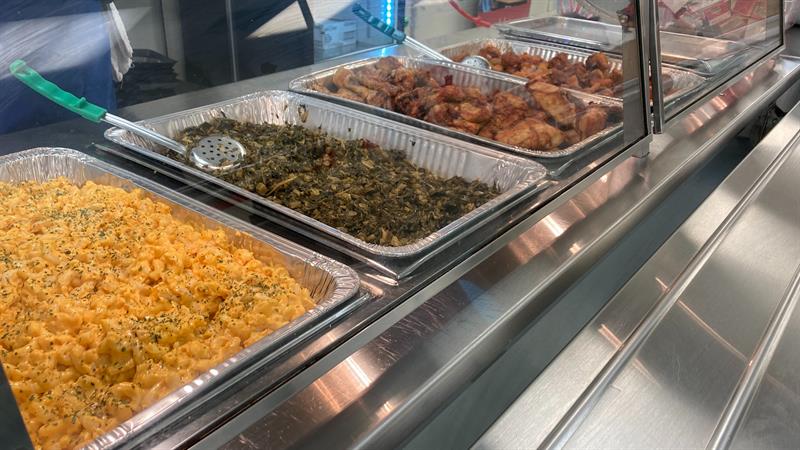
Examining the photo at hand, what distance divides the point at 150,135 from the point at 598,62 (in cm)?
133

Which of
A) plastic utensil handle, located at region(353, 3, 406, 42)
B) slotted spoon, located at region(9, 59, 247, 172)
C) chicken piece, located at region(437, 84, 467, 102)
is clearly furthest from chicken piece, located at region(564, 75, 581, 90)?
slotted spoon, located at region(9, 59, 247, 172)

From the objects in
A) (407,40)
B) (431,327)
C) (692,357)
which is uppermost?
(407,40)

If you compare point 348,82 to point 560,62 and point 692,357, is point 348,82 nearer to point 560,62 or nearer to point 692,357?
point 560,62

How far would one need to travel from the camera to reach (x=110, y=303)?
0.81 meters

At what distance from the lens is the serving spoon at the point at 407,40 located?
1988 millimetres

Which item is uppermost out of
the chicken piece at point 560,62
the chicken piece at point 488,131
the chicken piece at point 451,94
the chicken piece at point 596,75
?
the chicken piece at point 596,75

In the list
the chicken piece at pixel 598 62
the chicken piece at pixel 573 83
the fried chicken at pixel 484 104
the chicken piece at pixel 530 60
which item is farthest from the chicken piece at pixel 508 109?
the chicken piece at pixel 530 60

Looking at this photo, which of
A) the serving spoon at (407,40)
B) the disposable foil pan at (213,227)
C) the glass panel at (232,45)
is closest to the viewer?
the disposable foil pan at (213,227)

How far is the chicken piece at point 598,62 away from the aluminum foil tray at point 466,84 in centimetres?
16

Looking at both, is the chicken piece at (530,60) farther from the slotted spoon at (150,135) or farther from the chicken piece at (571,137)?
the slotted spoon at (150,135)

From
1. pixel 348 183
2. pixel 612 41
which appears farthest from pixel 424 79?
pixel 348 183

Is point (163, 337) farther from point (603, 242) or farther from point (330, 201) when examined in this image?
point (603, 242)

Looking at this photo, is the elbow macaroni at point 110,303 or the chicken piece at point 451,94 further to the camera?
the chicken piece at point 451,94

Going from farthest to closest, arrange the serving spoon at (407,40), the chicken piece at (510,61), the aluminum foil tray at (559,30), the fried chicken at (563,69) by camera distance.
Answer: the aluminum foil tray at (559,30)
the chicken piece at (510,61)
the serving spoon at (407,40)
the fried chicken at (563,69)
